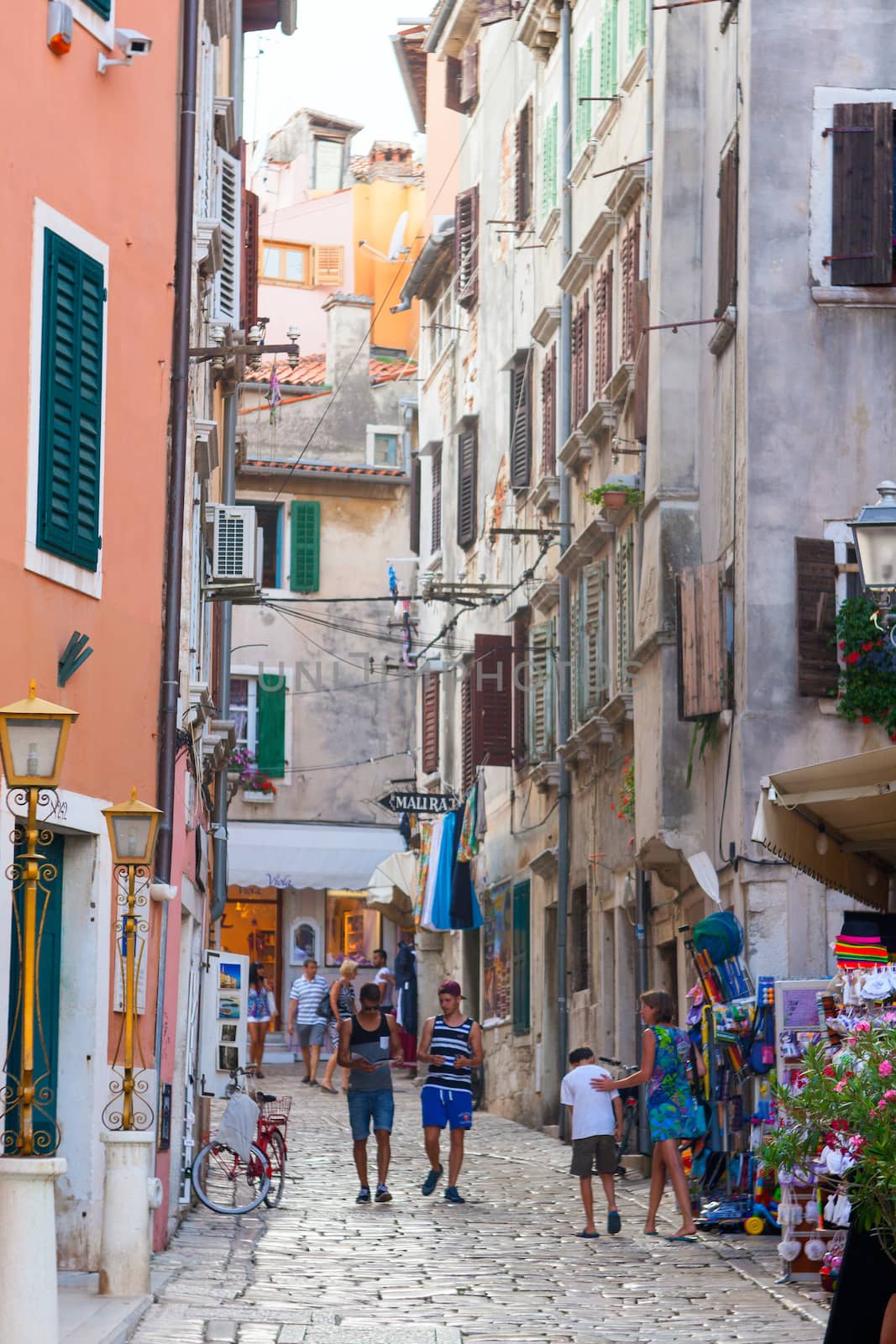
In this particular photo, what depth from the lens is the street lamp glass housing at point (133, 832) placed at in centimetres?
1240

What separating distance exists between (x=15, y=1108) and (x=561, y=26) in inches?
726

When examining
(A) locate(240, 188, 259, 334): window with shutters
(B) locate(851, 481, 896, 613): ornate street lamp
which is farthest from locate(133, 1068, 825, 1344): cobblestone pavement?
(A) locate(240, 188, 259, 334): window with shutters

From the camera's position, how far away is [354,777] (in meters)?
42.0

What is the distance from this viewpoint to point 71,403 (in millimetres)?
12953

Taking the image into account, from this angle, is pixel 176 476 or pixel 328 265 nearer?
pixel 176 476

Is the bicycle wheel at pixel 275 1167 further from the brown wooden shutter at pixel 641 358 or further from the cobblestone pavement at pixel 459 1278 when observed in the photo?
the brown wooden shutter at pixel 641 358

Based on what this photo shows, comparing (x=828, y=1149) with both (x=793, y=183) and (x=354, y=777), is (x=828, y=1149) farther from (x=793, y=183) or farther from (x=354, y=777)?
(x=354, y=777)

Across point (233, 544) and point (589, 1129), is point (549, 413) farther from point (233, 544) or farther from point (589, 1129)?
point (589, 1129)

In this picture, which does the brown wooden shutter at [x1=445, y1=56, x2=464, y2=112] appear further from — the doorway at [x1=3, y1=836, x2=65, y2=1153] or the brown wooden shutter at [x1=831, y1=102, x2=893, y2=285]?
the doorway at [x1=3, y1=836, x2=65, y2=1153]

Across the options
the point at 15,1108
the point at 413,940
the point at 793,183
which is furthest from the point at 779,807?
the point at 413,940

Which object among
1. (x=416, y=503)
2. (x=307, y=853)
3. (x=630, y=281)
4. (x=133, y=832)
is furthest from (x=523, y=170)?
(x=133, y=832)

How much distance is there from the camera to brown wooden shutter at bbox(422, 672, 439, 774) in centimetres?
3594

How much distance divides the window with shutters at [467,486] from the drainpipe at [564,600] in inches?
271

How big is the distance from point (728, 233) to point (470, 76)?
1795 cm
